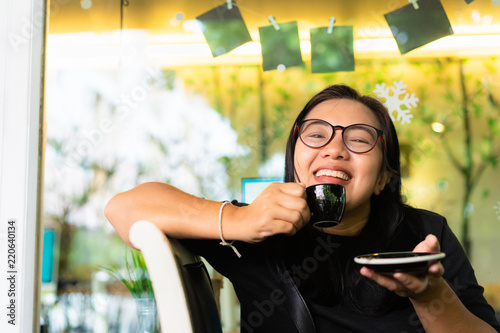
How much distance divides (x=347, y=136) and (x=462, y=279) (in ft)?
1.37

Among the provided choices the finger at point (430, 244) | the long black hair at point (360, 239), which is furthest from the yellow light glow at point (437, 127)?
the finger at point (430, 244)

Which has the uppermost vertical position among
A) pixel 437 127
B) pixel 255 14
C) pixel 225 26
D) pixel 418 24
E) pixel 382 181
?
pixel 255 14

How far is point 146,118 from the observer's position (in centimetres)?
417

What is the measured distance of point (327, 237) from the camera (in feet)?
3.58

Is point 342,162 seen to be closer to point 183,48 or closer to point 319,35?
point 319,35

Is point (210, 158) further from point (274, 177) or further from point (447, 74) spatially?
point (447, 74)

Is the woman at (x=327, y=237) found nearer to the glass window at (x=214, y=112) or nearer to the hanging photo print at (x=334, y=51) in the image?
the hanging photo print at (x=334, y=51)

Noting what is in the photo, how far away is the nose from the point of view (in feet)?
3.35

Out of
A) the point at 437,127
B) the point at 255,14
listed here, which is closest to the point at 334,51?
the point at 255,14

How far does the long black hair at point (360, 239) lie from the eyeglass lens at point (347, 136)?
0.08m

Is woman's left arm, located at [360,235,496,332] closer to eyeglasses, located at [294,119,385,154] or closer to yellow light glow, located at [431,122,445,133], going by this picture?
eyeglasses, located at [294,119,385,154]

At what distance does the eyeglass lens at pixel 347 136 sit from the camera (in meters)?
1.06

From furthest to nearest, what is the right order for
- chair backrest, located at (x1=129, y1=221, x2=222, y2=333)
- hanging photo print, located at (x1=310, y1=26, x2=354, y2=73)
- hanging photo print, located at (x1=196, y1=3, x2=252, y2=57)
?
hanging photo print, located at (x1=310, y1=26, x2=354, y2=73)
hanging photo print, located at (x1=196, y1=3, x2=252, y2=57)
chair backrest, located at (x1=129, y1=221, x2=222, y2=333)

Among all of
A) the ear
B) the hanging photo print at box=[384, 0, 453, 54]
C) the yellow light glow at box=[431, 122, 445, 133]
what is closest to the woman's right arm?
the ear
